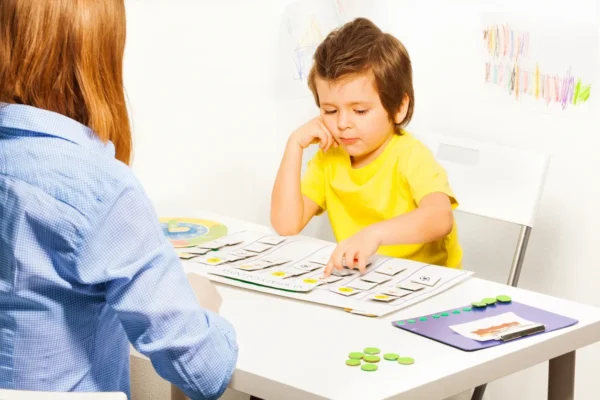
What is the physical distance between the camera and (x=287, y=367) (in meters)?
1.02

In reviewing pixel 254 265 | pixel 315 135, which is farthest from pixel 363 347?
pixel 315 135

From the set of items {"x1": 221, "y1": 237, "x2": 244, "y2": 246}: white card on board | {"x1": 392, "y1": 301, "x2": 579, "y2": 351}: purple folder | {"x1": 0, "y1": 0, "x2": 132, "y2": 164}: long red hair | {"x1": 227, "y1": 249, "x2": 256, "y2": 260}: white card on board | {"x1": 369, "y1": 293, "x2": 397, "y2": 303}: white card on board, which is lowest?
{"x1": 221, "y1": 237, "x2": 244, "y2": 246}: white card on board

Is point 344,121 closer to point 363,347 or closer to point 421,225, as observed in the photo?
point 421,225

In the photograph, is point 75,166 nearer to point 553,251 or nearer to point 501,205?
point 501,205

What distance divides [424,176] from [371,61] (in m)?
0.24

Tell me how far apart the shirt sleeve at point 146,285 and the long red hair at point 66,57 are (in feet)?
0.31

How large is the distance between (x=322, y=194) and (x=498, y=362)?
0.82m

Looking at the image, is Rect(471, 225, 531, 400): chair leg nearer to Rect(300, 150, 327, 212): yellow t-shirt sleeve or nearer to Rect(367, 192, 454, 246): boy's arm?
Rect(367, 192, 454, 246): boy's arm

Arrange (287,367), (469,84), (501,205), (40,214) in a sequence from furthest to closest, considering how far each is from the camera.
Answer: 1. (469,84)
2. (501,205)
3. (287,367)
4. (40,214)

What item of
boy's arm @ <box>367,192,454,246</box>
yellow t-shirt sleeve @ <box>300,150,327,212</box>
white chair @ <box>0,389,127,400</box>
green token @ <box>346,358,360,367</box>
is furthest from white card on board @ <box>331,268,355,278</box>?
white chair @ <box>0,389,127,400</box>

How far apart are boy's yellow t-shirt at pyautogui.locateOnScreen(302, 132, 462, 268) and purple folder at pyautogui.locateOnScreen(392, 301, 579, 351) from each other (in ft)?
1.48

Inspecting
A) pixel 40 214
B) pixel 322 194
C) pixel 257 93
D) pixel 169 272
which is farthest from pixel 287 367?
pixel 257 93

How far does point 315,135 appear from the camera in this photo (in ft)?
5.72

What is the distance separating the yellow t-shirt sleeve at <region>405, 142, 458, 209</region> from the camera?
5.38 ft
